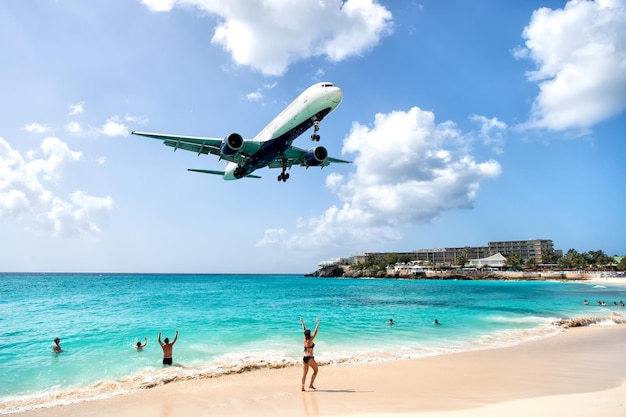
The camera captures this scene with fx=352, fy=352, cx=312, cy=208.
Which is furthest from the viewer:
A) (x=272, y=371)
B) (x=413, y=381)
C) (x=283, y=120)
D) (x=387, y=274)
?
(x=387, y=274)

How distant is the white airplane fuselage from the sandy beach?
13604 millimetres

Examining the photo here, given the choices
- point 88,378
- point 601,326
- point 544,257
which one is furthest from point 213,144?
point 544,257

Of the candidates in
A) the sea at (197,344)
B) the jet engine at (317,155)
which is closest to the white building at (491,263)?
the sea at (197,344)

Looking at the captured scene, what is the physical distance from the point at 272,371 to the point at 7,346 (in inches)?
623

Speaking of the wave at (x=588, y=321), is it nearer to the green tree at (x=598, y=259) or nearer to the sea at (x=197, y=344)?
the sea at (x=197, y=344)

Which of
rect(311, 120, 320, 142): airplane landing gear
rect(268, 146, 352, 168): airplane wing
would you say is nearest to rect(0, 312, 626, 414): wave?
rect(311, 120, 320, 142): airplane landing gear

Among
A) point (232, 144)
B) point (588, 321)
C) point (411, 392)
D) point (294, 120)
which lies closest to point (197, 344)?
point (232, 144)

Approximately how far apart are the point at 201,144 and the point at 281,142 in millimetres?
5889

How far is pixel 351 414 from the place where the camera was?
7789 millimetres

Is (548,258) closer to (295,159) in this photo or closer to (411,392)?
(295,159)

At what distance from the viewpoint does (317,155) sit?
25406mm

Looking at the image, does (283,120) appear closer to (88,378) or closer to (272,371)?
(272,371)

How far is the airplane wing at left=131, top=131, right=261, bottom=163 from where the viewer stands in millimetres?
23000

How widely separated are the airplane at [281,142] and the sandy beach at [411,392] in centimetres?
1364
